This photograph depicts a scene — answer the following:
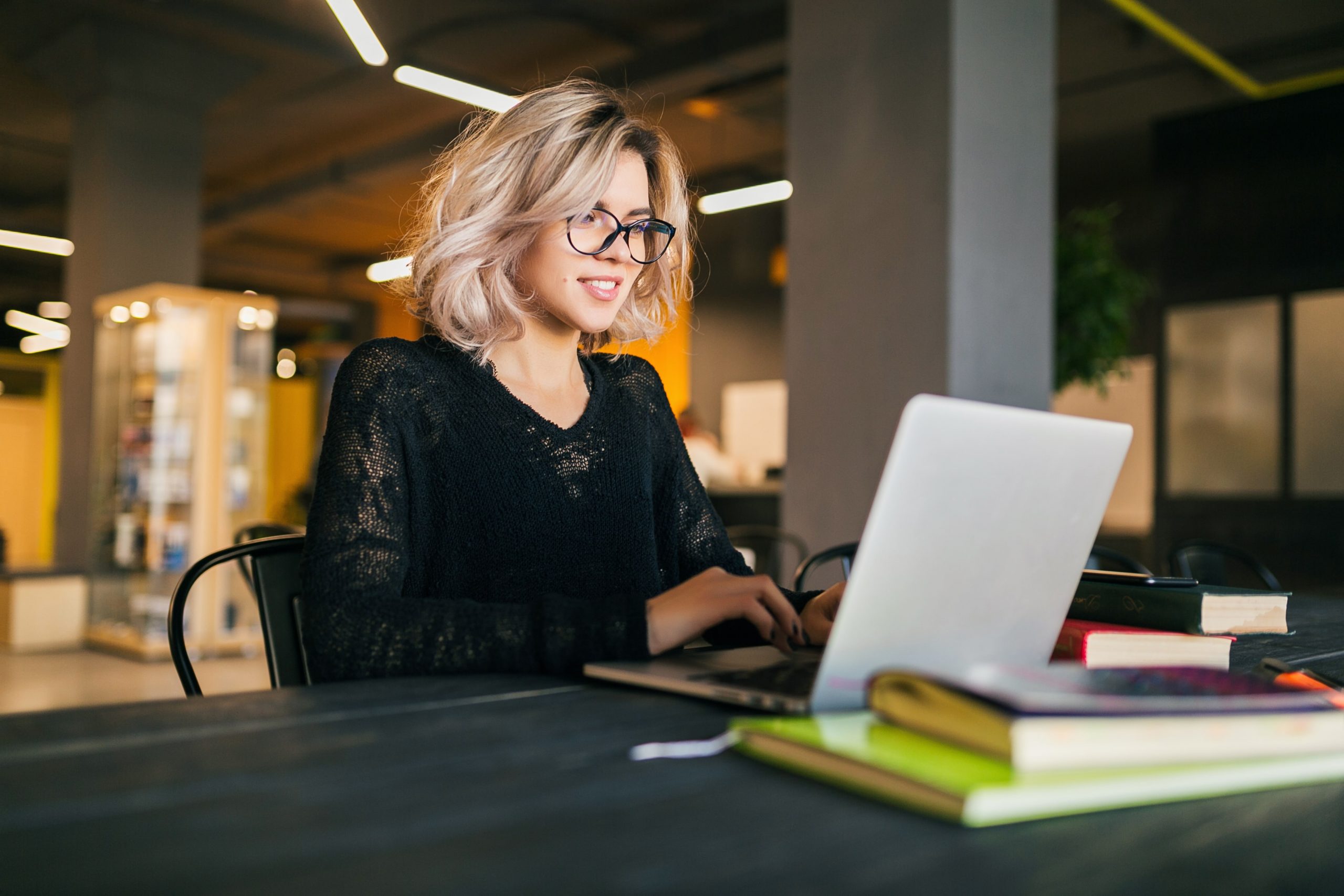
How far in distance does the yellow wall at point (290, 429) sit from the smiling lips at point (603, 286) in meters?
13.6

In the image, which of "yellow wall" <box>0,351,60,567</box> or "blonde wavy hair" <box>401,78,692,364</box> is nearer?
"blonde wavy hair" <box>401,78,692,364</box>

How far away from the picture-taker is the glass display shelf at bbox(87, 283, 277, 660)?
5.91m

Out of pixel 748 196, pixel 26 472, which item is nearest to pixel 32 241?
pixel 26 472

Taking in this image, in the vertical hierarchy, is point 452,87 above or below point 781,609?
above

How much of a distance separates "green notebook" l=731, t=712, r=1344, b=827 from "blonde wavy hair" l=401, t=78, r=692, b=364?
994 mm

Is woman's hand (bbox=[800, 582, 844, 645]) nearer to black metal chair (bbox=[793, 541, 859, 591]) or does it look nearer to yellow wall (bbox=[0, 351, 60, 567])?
black metal chair (bbox=[793, 541, 859, 591])

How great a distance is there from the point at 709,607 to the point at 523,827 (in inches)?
19.0

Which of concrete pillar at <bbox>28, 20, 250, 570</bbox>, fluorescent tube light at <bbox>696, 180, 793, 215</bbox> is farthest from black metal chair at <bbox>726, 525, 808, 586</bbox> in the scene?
concrete pillar at <bbox>28, 20, 250, 570</bbox>

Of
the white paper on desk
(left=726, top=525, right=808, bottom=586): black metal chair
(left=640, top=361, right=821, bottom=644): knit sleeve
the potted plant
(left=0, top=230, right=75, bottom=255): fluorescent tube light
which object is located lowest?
(left=726, top=525, right=808, bottom=586): black metal chair

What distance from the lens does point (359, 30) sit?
4.45m

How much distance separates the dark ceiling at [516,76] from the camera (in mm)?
5734

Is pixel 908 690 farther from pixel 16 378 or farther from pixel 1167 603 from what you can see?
pixel 16 378

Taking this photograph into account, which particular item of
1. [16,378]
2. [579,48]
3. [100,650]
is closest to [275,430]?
[16,378]

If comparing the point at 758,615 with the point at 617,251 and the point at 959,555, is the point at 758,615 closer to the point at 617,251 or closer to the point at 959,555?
the point at 959,555
